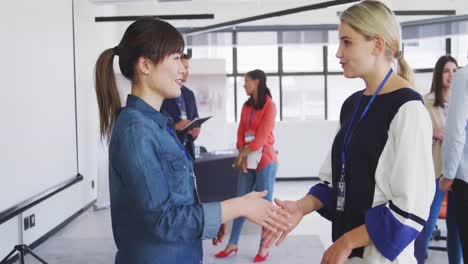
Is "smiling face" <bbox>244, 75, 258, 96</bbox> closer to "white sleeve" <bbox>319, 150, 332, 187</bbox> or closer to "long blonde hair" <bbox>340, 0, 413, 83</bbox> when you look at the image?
"white sleeve" <bbox>319, 150, 332, 187</bbox>

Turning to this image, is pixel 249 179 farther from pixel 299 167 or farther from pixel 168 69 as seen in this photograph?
pixel 299 167

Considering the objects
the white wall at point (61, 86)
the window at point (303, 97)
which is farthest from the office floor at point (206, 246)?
the window at point (303, 97)

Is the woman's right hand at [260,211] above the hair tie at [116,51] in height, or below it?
below

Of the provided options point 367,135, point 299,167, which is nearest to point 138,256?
point 367,135

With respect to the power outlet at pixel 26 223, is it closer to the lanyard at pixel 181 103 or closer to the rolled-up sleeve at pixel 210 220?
the lanyard at pixel 181 103

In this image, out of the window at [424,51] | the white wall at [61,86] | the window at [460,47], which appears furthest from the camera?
the window at [424,51]

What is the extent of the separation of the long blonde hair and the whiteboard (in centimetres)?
338

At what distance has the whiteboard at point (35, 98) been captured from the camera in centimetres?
420

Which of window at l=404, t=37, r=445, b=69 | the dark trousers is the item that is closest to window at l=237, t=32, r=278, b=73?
window at l=404, t=37, r=445, b=69

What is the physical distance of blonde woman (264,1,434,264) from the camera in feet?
4.49

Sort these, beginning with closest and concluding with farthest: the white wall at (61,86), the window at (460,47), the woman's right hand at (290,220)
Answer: the woman's right hand at (290,220)
the white wall at (61,86)
the window at (460,47)

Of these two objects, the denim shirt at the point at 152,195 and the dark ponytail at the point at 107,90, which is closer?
the denim shirt at the point at 152,195

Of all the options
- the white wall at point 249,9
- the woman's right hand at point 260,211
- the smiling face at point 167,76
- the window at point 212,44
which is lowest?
the woman's right hand at point 260,211

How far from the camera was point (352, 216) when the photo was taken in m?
1.54
